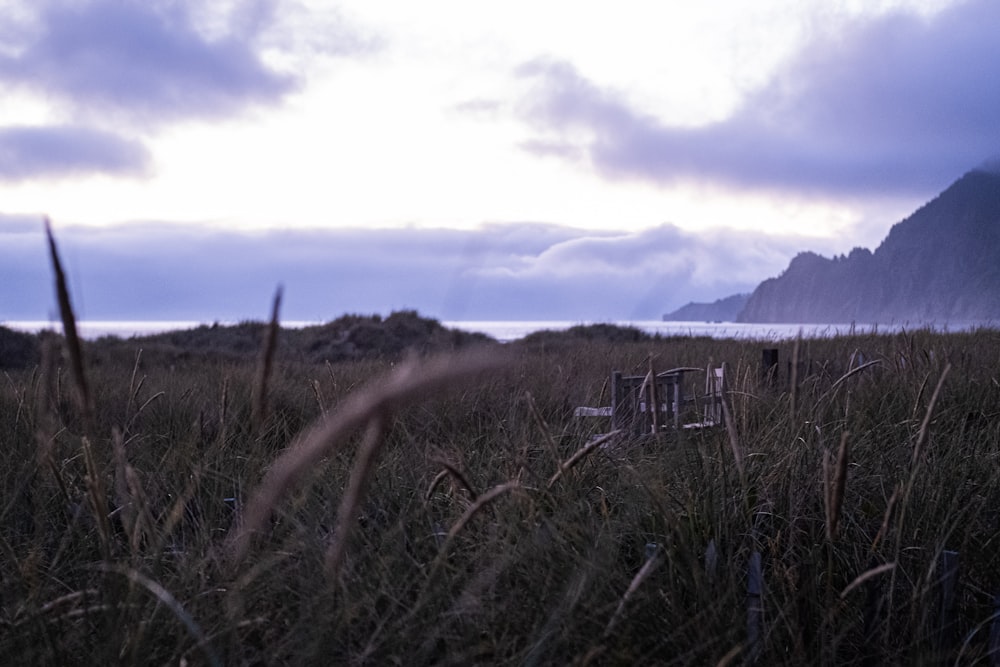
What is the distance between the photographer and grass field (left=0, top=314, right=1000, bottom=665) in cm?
117

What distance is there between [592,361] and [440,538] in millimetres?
7950

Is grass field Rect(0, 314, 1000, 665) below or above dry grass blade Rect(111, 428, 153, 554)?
below

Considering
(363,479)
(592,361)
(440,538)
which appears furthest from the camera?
(592,361)

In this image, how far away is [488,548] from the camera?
1.83 meters

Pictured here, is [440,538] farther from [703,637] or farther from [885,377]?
[885,377]

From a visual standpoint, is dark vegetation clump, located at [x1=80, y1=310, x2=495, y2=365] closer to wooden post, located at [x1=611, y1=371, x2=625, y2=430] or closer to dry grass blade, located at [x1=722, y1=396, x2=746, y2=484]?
wooden post, located at [x1=611, y1=371, x2=625, y2=430]

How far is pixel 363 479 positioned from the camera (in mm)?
899

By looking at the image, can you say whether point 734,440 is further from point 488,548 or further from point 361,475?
point 361,475

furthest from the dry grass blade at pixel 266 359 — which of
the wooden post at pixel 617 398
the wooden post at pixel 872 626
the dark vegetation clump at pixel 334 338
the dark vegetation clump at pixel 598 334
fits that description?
the dark vegetation clump at pixel 598 334

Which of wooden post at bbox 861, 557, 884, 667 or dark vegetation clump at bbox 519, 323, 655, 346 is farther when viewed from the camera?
dark vegetation clump at bbox 519, 323, 655, 346

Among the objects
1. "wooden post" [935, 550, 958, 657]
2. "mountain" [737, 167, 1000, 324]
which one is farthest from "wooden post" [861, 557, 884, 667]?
"mountain" [737, 167, 1000, 324]

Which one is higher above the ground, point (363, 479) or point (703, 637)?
point (363, 479)

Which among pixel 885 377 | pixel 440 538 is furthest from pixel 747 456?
pixel 885 377

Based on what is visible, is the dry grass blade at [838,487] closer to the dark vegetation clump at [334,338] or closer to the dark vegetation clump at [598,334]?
the dark vegetation clump at [334,338]
